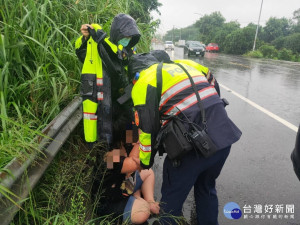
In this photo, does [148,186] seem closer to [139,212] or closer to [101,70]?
[139,212]

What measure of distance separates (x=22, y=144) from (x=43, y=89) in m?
0.90

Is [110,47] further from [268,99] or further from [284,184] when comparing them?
[268,99]


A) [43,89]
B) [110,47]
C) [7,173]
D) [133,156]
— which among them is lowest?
[133,156]

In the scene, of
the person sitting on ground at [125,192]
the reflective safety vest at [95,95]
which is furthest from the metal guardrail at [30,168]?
the person sitting on ground at [125,192]

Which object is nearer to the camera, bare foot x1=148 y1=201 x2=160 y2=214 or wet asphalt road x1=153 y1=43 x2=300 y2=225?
bare foot x1=148 y1=201 x2=160 y2=214

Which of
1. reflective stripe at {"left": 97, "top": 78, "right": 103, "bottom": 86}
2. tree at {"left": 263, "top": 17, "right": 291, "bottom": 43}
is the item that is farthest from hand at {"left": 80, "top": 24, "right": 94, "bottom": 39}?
tree at {"left": 263, "top": 17, "right": 291, "bottom": 43}

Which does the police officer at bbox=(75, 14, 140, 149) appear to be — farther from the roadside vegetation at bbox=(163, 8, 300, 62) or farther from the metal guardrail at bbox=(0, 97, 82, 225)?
the roadside vegetation at bbox=(163, 8, 300, 62)

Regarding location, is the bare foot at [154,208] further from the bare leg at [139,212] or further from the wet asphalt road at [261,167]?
the wet asphalt road at [261,167]

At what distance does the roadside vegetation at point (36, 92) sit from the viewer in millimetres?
1567

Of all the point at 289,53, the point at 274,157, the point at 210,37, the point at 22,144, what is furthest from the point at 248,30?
the point at 22,144

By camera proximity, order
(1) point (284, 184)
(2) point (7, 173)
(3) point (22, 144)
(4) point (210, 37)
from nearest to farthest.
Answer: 1. (2) point (7, 173)
2. (3) point (22, 144)
3. (1) point (284, 184)
4. (4) point (210, 37)

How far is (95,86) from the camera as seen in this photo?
212 centimetres

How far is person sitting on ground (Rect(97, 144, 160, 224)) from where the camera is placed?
2104 millimetres

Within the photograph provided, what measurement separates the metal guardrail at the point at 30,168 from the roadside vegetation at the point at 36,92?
5cm
